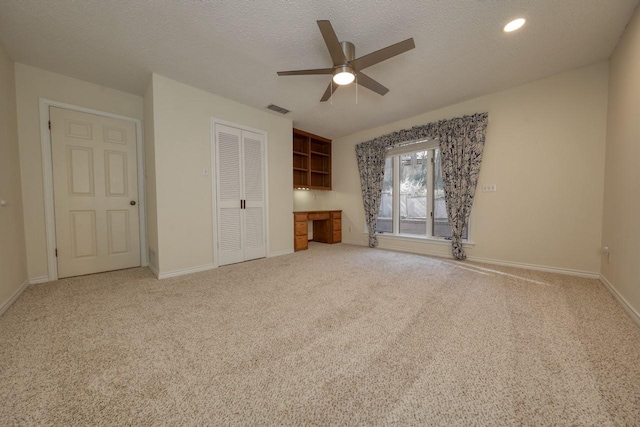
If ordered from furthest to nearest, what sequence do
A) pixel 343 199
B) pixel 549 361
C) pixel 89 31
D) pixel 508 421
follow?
pixel 343 199 → pixel 89 31 → pixel 549 361 → pixel 508 421

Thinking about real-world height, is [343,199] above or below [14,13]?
below

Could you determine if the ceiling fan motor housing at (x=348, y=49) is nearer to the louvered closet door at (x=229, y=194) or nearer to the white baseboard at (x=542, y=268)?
the louvered closet door at (x=229, y=194)

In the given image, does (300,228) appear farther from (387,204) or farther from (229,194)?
(387,204)

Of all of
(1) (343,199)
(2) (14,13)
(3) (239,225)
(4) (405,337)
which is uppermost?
(2) (14,13)

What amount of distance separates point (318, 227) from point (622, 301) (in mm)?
4670

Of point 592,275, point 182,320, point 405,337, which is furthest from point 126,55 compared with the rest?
point 592,275

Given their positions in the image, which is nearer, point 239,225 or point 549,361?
point 549,361

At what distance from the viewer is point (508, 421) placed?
943 millimetres

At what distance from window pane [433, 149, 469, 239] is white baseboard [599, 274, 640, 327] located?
1.81 meters

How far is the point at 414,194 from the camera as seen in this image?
4.47m

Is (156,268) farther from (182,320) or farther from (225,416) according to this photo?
(225,416)

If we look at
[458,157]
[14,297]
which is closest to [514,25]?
[458,157]

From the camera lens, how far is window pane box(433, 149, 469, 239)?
406cm

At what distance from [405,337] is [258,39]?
294cm
